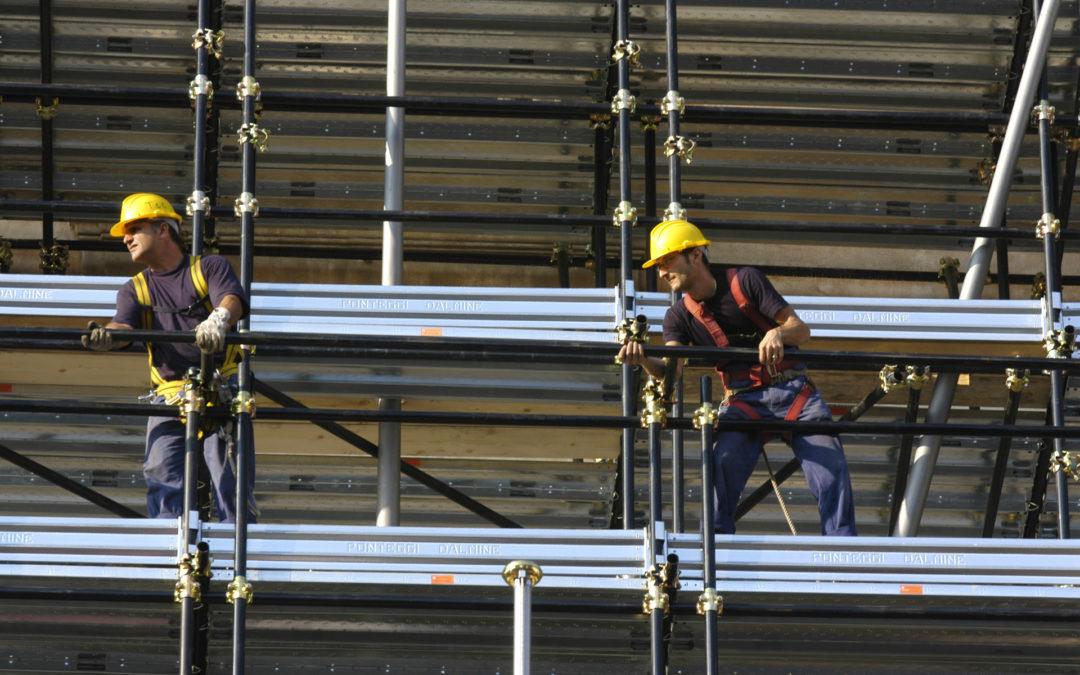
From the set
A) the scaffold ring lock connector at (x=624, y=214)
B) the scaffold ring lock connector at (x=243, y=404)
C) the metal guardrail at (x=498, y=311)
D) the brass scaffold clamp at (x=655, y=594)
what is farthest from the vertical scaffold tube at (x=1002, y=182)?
the scaffold ring lock connector at (x=243, y=404)

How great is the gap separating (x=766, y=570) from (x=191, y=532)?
260 cm

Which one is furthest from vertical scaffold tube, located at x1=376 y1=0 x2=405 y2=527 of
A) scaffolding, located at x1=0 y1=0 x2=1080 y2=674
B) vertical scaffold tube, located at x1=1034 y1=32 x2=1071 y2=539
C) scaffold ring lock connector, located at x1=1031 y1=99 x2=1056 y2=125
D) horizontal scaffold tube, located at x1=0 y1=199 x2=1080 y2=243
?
scaffold ring lock connector, located at x1=1031 y1=99 x2=1056 y2=125

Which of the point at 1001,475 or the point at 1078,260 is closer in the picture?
the point at 1001,475

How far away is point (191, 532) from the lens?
826 cm

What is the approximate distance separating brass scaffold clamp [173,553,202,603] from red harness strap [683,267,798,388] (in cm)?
274

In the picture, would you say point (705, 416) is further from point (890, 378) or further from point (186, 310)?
point (186, 310)

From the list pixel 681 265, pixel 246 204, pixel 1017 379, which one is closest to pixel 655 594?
pixel 681 265

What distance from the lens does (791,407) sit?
9078 millimetres

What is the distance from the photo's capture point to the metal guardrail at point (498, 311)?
9.25 m

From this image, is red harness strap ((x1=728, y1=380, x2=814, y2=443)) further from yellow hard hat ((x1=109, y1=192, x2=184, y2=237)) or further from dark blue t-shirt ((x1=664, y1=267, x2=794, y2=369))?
yellow hard hat ((x1=109, y1=192, x2=184, y2=237))

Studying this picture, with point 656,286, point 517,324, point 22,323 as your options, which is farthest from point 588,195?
point 22,323

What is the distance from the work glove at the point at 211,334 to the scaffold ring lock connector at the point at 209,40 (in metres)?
2.22

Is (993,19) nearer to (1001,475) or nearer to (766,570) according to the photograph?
(1001,475)

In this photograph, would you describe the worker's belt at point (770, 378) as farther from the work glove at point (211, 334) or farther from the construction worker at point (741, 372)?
the work glove at point (211, 334)
